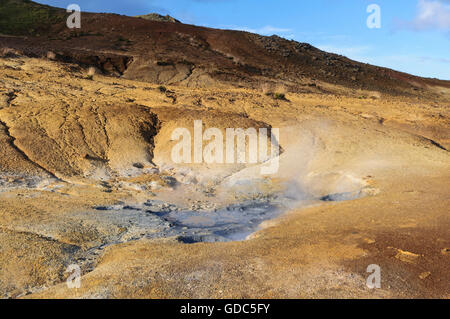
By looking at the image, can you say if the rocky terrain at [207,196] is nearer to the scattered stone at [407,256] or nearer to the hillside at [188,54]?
Answer: the scattered stone at [407,256]

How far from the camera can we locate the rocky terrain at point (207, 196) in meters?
3.30

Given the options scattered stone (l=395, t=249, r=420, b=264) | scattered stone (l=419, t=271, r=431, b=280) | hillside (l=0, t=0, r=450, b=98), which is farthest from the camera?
hillside (l=0, t=0, r=450, b=98)

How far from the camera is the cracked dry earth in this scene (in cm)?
329

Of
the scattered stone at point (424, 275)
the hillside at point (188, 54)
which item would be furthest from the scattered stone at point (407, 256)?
the hillside at point (188, 54)

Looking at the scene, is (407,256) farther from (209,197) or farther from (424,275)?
(209,197)

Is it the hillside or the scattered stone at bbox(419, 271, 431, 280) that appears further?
the hillside

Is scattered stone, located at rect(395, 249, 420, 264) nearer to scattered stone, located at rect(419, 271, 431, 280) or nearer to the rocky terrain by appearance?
the rocky terrain

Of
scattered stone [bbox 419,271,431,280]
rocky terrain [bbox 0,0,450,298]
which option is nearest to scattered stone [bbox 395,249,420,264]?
rocky terrain [bbox 0,0,450,298]

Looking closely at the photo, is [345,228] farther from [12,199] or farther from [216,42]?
[216,42]

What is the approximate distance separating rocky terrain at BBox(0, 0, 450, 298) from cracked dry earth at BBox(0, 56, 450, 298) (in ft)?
0.07

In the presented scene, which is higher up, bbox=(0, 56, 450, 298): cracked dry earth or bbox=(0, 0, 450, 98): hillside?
bbox=(0, 0, 450, 98): hillside

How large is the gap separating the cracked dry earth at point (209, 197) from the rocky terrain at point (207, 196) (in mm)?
22

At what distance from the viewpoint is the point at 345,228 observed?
4.37m
